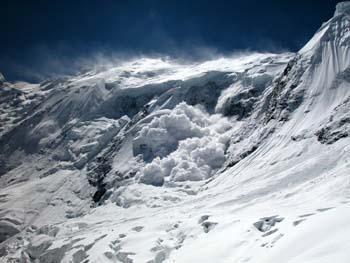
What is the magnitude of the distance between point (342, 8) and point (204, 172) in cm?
7153

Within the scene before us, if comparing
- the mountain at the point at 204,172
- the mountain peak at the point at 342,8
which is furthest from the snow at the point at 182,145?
the mountain peak at the point at 342,8

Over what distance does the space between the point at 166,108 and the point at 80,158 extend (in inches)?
1565

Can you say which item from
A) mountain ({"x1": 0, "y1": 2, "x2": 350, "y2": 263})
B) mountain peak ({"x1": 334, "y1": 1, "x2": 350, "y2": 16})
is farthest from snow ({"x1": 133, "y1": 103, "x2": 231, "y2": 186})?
mountain peak ({"x1": 334, "y1": 1, "x2": 350, "y2": 16})

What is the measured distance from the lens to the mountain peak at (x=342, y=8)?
442ft

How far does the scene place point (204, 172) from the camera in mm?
120688

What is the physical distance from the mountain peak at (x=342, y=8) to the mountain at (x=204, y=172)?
0.54 meters

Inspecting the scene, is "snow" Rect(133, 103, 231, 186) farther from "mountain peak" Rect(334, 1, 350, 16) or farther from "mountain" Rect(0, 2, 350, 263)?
"mountain peak" Rect(334, 1, 350, 16)

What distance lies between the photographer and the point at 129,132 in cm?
15350

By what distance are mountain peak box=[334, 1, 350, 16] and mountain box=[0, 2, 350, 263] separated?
536mm

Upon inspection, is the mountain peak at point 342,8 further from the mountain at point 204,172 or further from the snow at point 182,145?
the snow at point 182,145

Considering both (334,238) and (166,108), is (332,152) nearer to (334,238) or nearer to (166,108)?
(334,238)

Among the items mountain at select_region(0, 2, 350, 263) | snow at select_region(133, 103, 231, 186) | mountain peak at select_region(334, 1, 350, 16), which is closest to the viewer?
mountain at select_region(0, 2, 350, 263)

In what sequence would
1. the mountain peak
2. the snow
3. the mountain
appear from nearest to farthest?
the mountain < the snow < the mountain peak

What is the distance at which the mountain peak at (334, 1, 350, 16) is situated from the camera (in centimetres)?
13475
